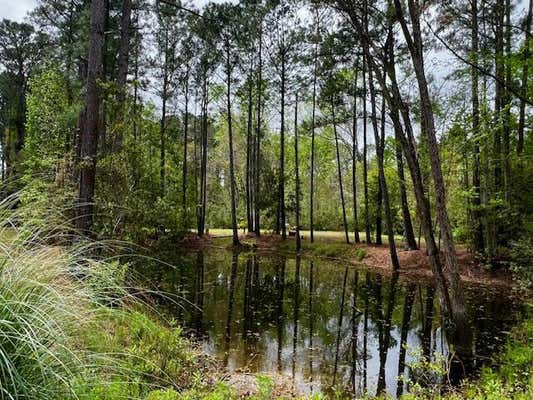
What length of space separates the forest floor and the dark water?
1509 mm

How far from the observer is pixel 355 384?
15.1ft

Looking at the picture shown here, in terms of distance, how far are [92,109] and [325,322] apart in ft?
17.8

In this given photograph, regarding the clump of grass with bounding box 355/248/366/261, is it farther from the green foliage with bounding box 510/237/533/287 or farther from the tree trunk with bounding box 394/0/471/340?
the tree trunk with bounding box 394/0/471/340

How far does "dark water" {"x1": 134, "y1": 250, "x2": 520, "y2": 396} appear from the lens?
199 inches

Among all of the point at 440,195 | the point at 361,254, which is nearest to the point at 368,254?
the point at 361,254

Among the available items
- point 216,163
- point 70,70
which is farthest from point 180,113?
point 216,163

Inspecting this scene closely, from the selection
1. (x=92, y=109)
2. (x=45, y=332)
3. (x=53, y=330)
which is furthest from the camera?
(x=92, y=109)

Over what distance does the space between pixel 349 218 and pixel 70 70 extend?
62.1 feet

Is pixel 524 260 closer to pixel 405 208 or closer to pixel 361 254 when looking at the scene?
pixel 405 208

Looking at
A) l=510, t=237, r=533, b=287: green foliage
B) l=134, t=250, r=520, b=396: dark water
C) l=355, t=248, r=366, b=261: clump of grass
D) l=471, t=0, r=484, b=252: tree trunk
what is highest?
l=471, t=0, r=484, b=252: tree trunk

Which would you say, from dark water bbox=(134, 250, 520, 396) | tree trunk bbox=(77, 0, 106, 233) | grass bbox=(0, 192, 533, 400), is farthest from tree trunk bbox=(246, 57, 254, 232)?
grass bbox=(0, 192, 533, 400)

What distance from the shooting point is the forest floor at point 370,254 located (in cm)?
1161

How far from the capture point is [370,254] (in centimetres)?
1566

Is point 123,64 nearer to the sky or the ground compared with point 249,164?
nearer to the sky
